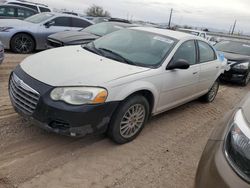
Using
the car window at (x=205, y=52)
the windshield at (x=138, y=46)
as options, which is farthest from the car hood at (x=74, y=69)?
the car window at (x=205, y=52)

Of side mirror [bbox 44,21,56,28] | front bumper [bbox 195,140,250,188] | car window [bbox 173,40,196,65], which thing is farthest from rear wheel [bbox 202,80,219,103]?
side mirror [bbox 44,21,56,28]

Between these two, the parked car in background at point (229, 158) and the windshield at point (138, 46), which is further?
the windshield at point (138, 46)

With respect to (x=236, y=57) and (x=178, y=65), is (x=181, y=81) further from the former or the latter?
(x=236, y=57)

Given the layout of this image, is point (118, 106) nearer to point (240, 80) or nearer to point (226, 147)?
point (226, 147)

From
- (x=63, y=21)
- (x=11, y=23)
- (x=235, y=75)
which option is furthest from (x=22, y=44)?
(x=235, y=75)

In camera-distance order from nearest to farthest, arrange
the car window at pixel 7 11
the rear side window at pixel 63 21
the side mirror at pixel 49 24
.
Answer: the side mirror at pixel 49 24
the rear side window at pixel 63 21
the car window at pixel 7 11

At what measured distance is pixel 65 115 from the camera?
3354mm

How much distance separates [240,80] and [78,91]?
7.18 m

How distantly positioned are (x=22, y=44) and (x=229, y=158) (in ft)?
27.8

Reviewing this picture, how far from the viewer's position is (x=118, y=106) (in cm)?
373

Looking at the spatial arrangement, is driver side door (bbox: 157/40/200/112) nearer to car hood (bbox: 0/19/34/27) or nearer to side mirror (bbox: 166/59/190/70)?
side mirror (bbox: 166/59/190/70)

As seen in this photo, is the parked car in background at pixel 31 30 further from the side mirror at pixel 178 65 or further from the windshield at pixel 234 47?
the side mirror at pixel 178 65

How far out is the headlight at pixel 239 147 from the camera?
6.14 ft

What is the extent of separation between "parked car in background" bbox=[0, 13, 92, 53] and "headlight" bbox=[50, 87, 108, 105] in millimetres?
6269
